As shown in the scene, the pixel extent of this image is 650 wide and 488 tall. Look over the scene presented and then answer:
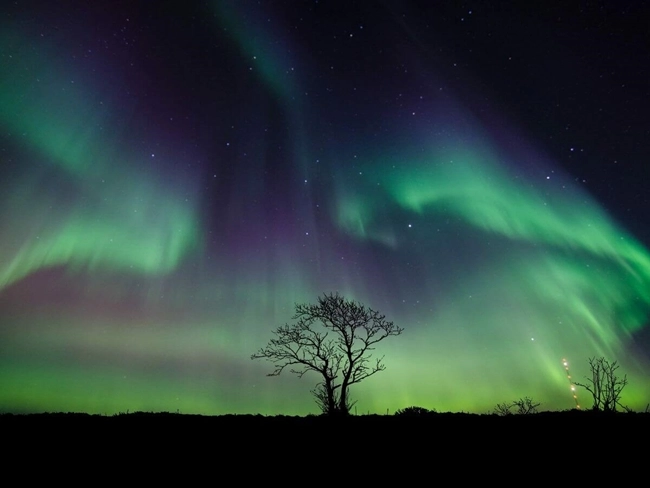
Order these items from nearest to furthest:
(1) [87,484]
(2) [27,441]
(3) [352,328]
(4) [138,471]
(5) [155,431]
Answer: (1) [87,484] < (4) [138,471] < (2) [27,441] < (5) [155,431] < (3) [352,328]

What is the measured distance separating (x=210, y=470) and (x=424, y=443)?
4.40m

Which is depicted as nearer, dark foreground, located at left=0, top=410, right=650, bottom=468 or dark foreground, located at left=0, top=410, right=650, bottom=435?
dark foreground, located at left=0, top=410, right=650, bottom=468

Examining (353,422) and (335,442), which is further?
(353,422)

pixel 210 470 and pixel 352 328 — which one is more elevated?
pixel 352 328

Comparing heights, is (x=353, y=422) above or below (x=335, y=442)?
above

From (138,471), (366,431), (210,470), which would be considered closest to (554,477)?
(366,431)

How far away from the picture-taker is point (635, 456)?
7.15m

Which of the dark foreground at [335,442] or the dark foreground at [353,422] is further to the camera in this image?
the dark foreground at [353,422]

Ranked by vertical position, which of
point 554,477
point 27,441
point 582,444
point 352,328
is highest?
point 352,328

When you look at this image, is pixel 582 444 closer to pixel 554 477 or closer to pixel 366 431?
pixel 554 477

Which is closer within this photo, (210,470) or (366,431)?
(210,470)

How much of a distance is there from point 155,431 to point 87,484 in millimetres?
2904

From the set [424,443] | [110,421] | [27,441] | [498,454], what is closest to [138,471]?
[27,441]

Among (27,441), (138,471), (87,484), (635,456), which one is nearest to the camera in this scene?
(87,484)
